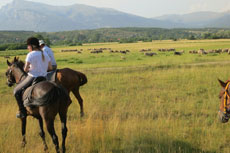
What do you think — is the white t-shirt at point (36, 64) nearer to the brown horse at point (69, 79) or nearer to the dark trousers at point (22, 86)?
the dark trousers at point (22, 86)

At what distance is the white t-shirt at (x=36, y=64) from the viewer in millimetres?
4891

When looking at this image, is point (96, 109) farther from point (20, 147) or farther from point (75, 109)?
point (20, 147)

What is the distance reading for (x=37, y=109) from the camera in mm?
4867

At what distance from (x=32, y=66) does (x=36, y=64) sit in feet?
0.31

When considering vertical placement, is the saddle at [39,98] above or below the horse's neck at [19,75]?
below

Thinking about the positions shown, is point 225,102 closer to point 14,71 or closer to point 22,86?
point 22,86

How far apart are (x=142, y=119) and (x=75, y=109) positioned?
288 cm

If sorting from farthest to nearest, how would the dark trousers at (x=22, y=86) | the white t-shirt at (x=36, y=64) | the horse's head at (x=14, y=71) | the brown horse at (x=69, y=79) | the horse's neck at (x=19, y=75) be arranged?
the brown horse at (x=69, y=79) → the horse's head at (x=14, y=71) → the horse's neck at (x=19, y=75) → the dark trousers at (x=22, y=86) → the white t-shirt at (x=36, y=64)

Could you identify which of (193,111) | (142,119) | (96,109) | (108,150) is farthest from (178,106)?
(108,150)

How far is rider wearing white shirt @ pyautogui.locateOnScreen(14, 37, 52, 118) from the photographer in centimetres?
493

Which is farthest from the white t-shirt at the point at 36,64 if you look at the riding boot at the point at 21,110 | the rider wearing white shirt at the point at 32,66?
the riding boot at the point at 21,110

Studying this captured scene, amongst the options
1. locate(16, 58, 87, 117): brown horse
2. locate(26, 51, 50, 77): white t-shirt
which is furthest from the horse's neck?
locate(16, 58, 87, 117): brown horse

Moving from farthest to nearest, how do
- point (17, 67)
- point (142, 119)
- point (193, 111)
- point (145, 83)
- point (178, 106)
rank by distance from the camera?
1. point (145, 83)
2. point (178, 106)
3. point (193, 111)
4. point (142, 119)
5. point (17, 67)

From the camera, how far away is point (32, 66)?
4.99 m
